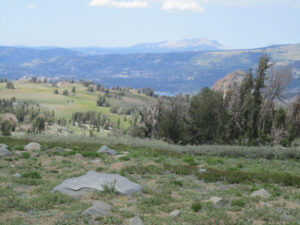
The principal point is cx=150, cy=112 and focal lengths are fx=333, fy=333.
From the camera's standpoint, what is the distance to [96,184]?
11.3 metres

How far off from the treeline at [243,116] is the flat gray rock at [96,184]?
86.1 feet

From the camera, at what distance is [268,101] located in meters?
40.3

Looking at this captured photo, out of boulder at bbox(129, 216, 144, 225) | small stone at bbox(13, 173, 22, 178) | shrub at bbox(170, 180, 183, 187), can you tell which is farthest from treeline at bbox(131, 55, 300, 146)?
boulder at bbox(129, 216, 144, 225)

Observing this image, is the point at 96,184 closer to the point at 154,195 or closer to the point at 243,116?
the point at 154,195

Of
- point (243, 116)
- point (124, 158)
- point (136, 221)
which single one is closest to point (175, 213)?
point (136, 221)

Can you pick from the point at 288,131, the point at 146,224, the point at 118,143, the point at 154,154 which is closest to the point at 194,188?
the point at 146,224

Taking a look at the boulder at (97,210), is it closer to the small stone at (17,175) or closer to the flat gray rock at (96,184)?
the flat gray rock at (96,184)

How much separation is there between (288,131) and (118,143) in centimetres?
1968

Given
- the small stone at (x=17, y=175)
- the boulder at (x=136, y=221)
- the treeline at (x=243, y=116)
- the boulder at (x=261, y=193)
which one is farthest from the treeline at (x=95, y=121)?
the boulder at (x=136, y=221)

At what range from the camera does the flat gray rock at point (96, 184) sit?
35.9ft

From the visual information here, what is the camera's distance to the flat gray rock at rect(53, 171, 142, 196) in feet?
35.9

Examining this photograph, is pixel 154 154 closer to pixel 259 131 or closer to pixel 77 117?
pixel 259 131

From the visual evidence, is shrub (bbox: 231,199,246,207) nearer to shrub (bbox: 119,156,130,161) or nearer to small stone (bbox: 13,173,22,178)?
small stone (bbox: 13,173,22,178)

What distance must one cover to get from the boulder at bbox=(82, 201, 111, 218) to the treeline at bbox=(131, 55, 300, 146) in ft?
93.2
